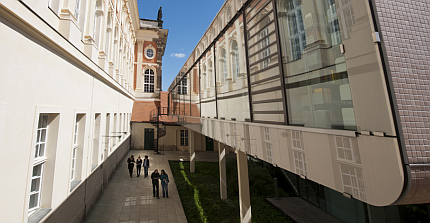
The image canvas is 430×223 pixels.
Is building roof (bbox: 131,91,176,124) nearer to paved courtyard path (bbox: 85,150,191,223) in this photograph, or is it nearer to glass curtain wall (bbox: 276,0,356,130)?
paved courtyard path (bbox: 85,150,191,223)

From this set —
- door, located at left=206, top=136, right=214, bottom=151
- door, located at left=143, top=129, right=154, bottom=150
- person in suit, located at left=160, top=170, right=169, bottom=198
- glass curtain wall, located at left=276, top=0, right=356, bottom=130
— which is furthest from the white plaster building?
door, located at left=206, top=136, right=214, bottom=151

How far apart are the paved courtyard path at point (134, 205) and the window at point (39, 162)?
3.04 meters

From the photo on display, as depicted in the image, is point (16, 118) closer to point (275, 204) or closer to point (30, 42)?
point (30, 42)

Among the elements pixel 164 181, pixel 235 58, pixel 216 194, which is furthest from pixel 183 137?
pixel 235 58

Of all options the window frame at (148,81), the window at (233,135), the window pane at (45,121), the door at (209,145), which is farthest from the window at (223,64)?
the window frame at (148,81)

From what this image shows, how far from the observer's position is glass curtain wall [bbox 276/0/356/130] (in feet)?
6.06

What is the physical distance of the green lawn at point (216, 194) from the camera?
7.45 meters

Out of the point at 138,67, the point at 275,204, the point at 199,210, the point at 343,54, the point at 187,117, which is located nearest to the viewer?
the point at 343,54

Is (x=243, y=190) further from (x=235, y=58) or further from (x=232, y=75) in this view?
(x=235, y=58)

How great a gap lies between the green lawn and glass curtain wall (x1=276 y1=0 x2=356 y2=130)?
6416 millimetres

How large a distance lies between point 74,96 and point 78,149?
6.64ft

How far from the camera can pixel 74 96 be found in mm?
5422

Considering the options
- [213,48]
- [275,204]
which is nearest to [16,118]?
[213,48]

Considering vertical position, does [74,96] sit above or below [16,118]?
above
